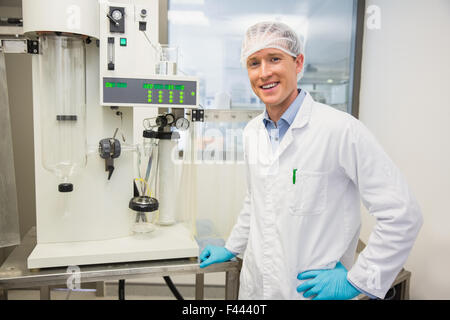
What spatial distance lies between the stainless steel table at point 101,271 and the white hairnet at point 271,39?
0.75 m

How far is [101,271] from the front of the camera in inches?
42.9

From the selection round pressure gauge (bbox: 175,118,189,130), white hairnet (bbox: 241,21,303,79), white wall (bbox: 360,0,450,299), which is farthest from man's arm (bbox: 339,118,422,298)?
white wall (bbox: 360,0,450,299)

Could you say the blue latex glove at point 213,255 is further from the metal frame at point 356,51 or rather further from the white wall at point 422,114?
the metal frame at point 356,51

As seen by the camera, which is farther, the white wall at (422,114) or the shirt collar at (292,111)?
the white wall at (422,114)

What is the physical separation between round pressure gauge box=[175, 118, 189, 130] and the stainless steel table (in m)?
0.49

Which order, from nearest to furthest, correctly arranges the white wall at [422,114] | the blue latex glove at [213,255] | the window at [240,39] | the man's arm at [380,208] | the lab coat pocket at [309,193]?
the man's arm at [380,208], the lab coat pocket at [309,193], the blue latex glove at [213,255], the white wall at [422,114], the window at [240,39]

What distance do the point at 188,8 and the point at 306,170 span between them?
60.4 inches

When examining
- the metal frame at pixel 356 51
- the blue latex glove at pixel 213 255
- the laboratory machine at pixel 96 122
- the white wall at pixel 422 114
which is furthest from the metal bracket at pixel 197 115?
the metal frame at pixel 356 51

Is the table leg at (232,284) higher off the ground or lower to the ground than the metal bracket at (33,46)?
lower

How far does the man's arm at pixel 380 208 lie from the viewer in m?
0.87

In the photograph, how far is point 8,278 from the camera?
103cm

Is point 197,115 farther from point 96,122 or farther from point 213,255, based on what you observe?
point 213,255
